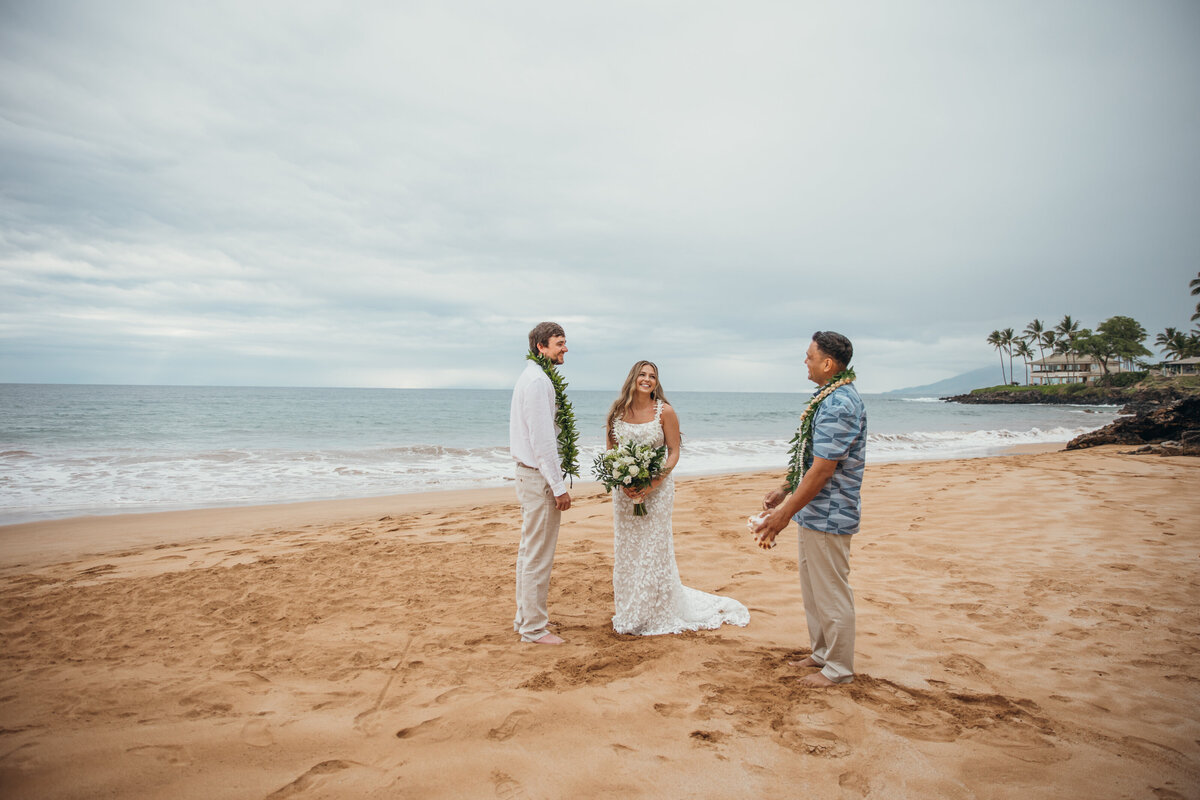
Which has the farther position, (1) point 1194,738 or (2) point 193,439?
(2) point 193,439

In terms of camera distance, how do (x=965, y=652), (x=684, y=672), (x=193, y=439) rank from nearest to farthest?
(x=684, y=672)
(x=965, y=652)
(x=193, y=439)

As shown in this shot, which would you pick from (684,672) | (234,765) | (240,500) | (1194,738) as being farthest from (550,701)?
(240,500)

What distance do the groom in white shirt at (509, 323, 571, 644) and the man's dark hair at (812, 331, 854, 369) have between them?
1888 millimetres

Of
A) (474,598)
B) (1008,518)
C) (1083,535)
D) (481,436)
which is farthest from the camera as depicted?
(481,436)

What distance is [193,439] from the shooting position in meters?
22.3

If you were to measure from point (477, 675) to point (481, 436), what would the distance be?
2499 centimetres

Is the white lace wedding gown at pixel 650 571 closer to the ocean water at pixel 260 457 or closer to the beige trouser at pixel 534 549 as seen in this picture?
the beige trouser at pixel 534 549

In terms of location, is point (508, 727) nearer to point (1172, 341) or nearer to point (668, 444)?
point (668, 444)

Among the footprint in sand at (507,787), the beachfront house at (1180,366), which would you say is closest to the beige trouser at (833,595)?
the footprint in sand at (507,787)

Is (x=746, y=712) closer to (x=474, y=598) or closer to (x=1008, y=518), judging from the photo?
(x=474, y=598)

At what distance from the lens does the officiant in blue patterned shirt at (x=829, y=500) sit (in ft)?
10.9

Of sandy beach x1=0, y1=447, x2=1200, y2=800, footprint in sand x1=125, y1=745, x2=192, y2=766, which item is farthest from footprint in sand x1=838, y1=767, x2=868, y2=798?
footprint in sand x1=125, y1=745, x2=192, y2=766

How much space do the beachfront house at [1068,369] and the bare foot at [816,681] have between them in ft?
329

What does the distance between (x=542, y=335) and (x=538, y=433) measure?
804mm
